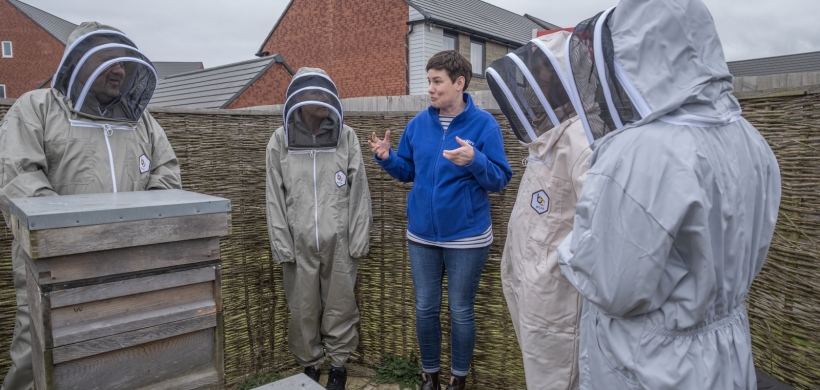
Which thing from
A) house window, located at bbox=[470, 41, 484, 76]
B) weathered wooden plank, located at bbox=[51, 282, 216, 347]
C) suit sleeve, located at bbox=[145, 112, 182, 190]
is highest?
house window, located at bbox=[470, 41, 484, 76]

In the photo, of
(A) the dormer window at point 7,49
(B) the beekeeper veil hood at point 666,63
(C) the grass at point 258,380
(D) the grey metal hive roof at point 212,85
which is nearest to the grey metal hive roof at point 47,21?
(A) the dormer window at point 7,49

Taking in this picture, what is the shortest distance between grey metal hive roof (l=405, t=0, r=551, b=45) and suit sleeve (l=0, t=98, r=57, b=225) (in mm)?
15761

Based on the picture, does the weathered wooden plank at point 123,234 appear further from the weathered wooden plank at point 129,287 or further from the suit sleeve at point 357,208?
the suit sleeve at point 357,208

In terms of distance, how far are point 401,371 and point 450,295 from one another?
42.3 inches

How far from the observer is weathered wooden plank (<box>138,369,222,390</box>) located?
1990 millimetres

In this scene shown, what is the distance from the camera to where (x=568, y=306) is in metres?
2.27

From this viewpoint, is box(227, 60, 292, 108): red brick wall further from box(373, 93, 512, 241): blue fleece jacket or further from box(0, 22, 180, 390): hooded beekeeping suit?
box(373, 93, 512, 241): blue fleece jacket

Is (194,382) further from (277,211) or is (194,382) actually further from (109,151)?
(277,211)

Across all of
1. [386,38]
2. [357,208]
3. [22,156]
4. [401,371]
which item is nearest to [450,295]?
[357,208]

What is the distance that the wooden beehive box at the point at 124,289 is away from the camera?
5.74ft

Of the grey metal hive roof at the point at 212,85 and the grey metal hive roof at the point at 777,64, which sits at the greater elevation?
the grey metal hive roof at the point at 777,64

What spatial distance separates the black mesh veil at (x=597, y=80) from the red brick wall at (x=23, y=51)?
3720cm

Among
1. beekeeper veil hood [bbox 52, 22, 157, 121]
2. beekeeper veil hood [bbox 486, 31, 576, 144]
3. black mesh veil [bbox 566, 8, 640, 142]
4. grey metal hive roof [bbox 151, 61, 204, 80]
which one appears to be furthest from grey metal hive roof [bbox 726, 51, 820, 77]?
grey metal hive roof [bbox 151, 61, 204, 80]

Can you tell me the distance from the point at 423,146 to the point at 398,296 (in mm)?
1294
